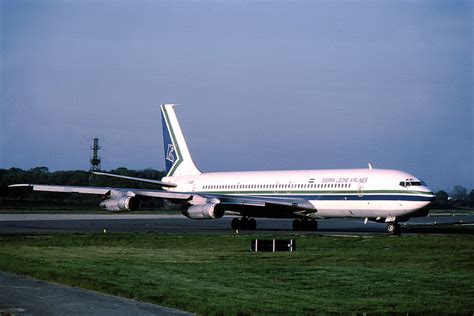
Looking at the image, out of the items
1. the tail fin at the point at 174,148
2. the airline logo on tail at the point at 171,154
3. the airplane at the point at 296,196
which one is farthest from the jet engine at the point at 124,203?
the airline logo on tail at the point at 171,154

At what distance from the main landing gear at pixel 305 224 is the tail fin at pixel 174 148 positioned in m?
11.7

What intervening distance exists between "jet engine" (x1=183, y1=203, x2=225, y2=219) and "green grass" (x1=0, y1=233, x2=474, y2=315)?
12.3 meters

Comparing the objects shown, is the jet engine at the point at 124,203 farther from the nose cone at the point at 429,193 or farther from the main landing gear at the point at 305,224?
the nose cone at the point at 429,193

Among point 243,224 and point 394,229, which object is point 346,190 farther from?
point 243,224

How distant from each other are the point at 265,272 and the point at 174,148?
3979cm

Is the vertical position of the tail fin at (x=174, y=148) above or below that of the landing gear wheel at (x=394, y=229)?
above

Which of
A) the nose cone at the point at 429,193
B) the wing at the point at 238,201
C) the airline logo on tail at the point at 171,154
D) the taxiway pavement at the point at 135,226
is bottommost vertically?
the taxiway pavement at the point at 135,226

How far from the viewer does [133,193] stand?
160ft

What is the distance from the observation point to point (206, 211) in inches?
1869

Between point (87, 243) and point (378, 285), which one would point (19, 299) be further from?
point (87, 243)

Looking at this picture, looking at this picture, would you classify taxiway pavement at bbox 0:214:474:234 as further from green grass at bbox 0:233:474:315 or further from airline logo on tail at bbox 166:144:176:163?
green grass at bbox 0:233:474:315

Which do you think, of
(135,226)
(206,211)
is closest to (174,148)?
(135,226)

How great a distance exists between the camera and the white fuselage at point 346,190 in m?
43.4

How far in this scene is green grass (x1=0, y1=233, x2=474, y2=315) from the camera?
16594mm
